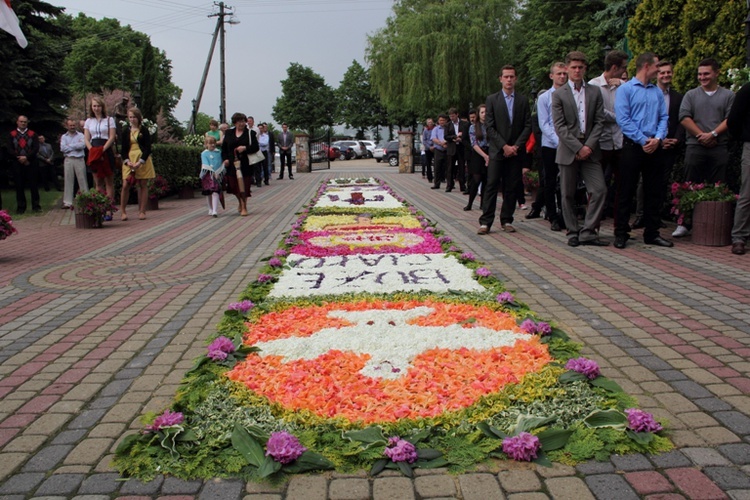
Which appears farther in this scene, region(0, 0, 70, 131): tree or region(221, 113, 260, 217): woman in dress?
region(0, 0, 70, 131): tree

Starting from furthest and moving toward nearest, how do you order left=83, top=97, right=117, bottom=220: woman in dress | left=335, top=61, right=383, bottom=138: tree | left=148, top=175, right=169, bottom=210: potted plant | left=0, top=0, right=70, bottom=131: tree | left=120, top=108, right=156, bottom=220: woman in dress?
left=335, top=61, right=383, bottom=138: tree < left=0, top=0, right=70, bottom=131: tree < left=148, top=175, right=169, bottom=210: potted plant < left=120, top=108, right=156, bottom=220: woman in dress < left=83, top=97, right=117, bottom=220: woman in dress

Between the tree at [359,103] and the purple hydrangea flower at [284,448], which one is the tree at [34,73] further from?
the tree at [359,103]

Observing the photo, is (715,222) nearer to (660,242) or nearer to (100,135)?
(660,242)

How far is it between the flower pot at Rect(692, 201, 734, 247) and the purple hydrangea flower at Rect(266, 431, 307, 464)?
713cm

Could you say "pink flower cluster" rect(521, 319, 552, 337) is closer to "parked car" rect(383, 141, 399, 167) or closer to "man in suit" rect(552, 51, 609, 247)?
"man in suit" rect(552, 51, 609, 247)

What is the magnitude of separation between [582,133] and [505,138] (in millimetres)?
1300

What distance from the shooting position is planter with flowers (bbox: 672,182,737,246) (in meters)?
8.41

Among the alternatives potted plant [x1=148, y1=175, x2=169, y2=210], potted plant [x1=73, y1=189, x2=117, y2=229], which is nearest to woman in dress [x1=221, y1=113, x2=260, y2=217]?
potted plant [x1=73, y1=189, x2=117, y2=229]

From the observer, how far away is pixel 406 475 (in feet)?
9.38

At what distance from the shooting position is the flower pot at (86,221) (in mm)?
11547

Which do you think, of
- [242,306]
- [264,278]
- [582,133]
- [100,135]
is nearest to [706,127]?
[582,133]

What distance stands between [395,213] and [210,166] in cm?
369

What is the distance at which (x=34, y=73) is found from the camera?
64.0 feet

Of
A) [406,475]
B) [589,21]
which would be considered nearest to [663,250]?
[406,475]
